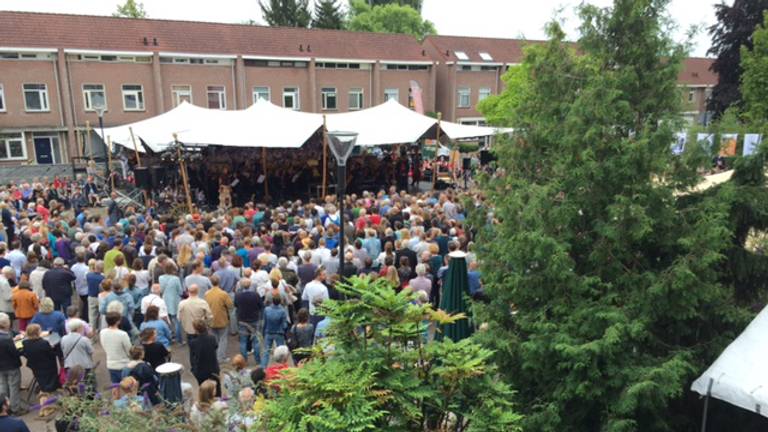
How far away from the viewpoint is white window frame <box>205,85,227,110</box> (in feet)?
104

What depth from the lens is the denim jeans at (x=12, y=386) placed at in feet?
21.9

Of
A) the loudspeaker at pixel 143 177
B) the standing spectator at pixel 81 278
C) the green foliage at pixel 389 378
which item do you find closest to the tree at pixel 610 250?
the green foliage at pixel 389 378

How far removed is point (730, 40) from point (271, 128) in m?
28.0

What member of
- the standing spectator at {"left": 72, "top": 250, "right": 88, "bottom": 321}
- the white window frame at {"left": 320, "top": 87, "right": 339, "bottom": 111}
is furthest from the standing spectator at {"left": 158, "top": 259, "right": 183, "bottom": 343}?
the white window frame at {"left": 320, "top": 87, "right": 339, "bottom": 111}

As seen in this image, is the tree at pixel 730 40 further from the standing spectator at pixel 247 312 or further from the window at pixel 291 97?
the standing spectator at pixel 247 312

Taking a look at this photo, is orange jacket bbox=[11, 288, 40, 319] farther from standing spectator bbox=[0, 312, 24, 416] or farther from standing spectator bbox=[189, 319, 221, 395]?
standing spectator bbox=[189, 319, 221, 395]

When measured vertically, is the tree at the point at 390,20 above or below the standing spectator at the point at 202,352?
above

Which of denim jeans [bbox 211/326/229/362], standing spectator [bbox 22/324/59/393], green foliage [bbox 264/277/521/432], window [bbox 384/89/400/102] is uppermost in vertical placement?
window [bbox 384/89/400/102]

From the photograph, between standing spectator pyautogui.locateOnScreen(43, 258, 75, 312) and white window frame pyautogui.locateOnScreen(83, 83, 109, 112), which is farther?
white window frame pyautogui.locateOnScreen(83, 83, 109, 112)

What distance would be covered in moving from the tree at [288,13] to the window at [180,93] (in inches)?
839

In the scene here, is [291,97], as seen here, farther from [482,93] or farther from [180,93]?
[482,93]

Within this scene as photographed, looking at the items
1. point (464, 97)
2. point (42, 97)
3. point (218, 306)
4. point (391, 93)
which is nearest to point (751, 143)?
point (218, 306)

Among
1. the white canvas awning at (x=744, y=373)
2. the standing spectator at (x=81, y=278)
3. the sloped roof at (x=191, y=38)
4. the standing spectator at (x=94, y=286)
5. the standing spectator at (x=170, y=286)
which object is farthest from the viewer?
the sloped roof at (x=191, y=38)

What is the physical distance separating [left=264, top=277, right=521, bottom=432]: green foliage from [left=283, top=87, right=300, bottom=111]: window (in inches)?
1257
